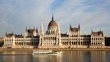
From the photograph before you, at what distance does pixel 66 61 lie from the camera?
63.4 m

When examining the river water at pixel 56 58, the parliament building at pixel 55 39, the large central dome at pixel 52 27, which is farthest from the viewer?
the large central dome at pixel 52 27

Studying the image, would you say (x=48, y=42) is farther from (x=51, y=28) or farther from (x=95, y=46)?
(x=95, y=46)

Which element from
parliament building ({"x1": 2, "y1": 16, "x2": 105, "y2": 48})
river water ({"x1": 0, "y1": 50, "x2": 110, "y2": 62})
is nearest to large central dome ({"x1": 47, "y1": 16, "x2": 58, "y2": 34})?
parliament building ({"x1": 2, "y1": 16, "x2": 105, "y2": 48})

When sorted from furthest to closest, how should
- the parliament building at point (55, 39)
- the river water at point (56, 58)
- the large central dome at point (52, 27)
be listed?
the large central dome at point (52, 27) < the parliament building at point (55, 39) < the river water at point (56, 58)

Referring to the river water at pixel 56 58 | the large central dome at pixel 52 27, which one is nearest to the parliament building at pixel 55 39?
the large central dome at pixel 52 27

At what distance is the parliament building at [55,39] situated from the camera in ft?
434

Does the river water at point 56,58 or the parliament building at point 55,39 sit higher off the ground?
the parliament building at point 55,39

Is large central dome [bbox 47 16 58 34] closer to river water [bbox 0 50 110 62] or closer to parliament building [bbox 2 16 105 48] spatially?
parliament building [bbox 2 16 105 48]

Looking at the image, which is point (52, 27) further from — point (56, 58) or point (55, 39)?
point (56, 58)

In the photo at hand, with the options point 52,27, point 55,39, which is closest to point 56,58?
point 55,39

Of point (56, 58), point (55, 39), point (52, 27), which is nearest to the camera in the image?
point (56, 58)

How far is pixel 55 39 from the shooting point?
445 feet

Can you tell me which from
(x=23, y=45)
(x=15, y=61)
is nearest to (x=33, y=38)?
(x=23, y=45)

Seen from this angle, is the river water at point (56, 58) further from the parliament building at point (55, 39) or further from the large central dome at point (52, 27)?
the large central dome at point (52, 27)
